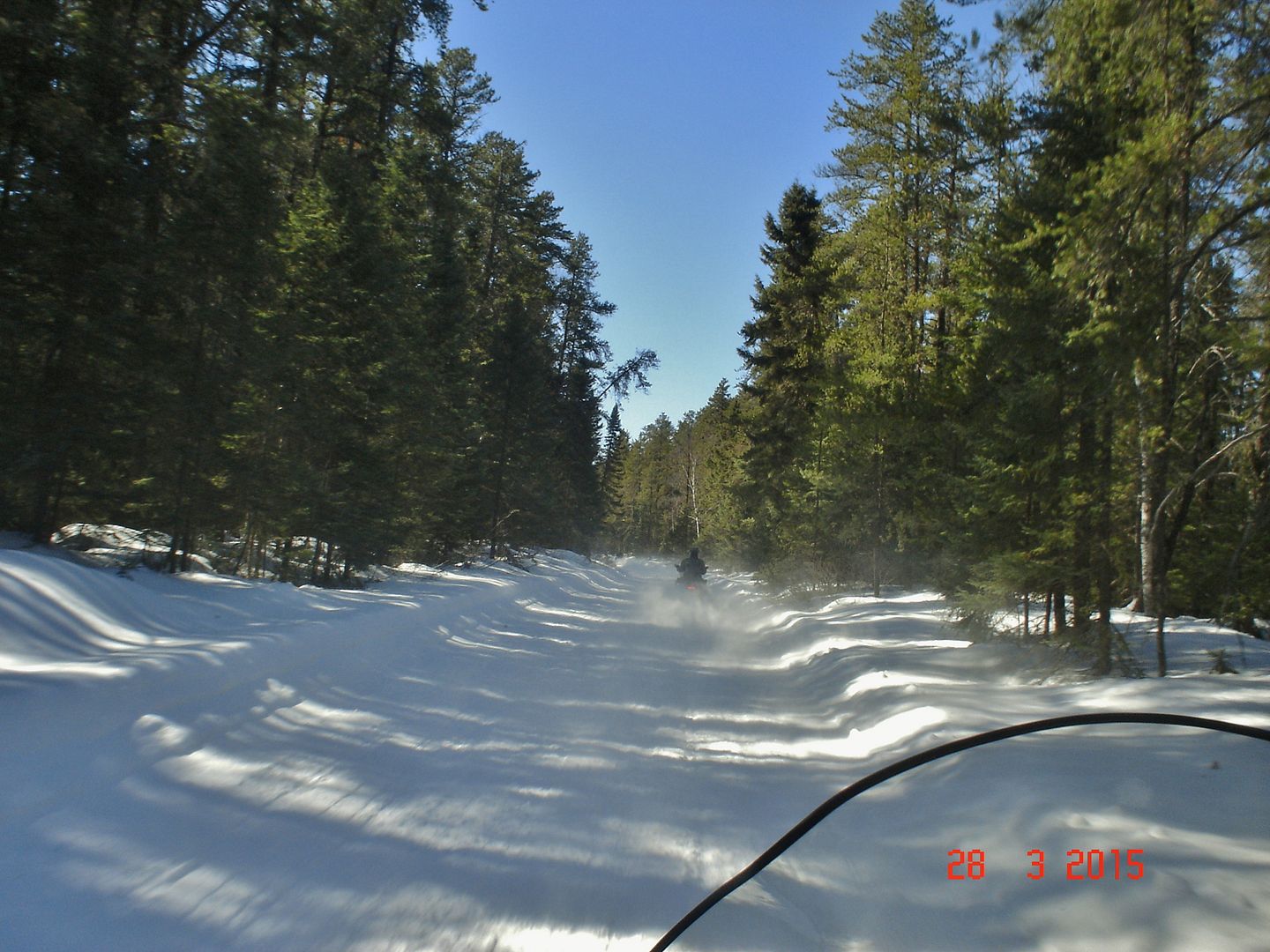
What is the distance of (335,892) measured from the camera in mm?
3648

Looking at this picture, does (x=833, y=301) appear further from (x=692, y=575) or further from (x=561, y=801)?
(x=561, y=801)

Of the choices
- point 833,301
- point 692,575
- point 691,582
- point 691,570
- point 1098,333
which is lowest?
point 691,582

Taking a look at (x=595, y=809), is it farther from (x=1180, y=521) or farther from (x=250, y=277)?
(x=250, y=277)

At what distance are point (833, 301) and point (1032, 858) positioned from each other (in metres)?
22.4

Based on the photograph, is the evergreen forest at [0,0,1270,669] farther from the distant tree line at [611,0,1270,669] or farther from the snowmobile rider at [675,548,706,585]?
the snowmobile rider at [675,548,706,585]

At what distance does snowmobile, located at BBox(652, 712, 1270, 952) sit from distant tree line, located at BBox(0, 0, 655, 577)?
443 inches

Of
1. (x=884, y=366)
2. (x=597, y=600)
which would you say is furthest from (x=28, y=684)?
(x=597, y=600)

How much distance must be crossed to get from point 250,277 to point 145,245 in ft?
6.09

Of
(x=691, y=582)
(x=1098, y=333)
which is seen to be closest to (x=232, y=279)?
(x=1098, y=333)

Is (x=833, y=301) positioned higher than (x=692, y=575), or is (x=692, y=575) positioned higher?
(x=833, y=301)

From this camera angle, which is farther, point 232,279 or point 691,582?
point 691,582
